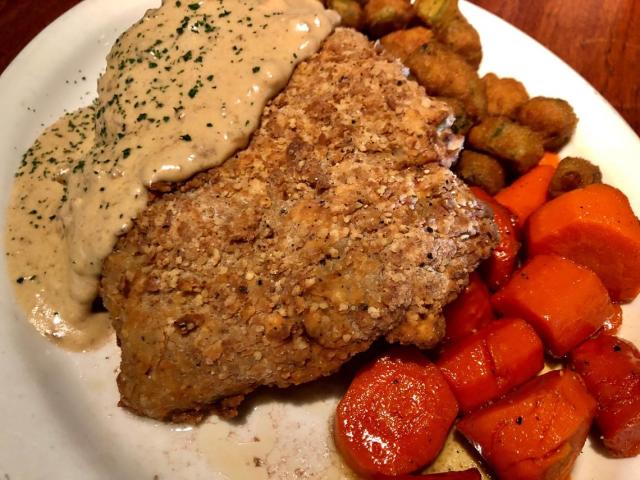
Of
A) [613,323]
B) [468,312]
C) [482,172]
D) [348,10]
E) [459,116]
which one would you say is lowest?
[613,323]

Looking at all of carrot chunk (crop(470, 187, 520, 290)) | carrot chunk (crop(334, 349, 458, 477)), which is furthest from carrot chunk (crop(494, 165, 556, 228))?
carrot chunk (crop(334, 349, 458, 477))

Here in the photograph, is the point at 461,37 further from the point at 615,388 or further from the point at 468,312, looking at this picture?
the point at 615,388

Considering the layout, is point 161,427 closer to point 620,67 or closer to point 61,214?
point 61,214

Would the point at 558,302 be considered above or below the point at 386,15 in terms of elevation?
below

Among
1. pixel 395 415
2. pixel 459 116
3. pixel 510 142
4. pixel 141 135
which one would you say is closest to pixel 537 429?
pixel 395 415

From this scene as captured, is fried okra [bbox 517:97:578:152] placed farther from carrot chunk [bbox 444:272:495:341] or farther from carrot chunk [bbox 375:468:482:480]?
carrot chunk [bbox 375:468:482:480]

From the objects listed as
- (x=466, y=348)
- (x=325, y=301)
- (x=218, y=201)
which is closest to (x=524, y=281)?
(x=466, y=348)

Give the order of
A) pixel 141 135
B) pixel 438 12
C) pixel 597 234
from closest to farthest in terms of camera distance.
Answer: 1. pixel 141 135
2. pixel 597 234
3. pixel 438 12
